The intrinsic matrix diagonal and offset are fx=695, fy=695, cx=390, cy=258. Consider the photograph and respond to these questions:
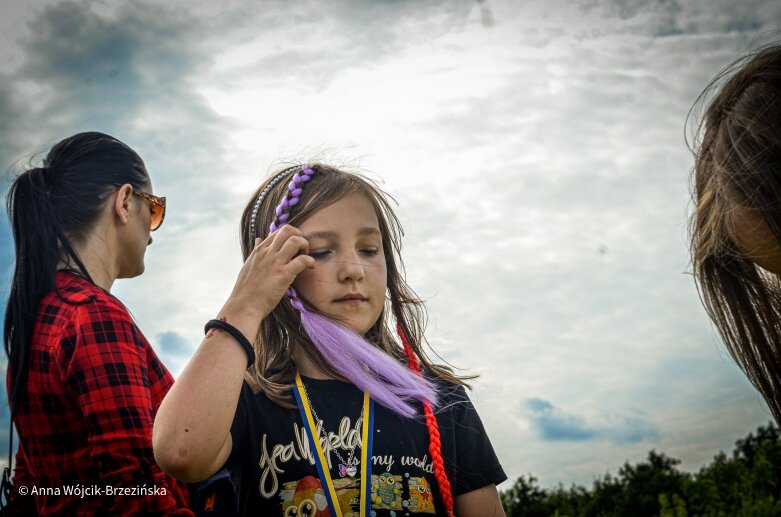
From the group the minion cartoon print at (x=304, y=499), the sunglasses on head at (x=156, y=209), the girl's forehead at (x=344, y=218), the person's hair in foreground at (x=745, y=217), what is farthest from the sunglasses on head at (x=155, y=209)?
the person's hair in foreground at (x=745, y=217)

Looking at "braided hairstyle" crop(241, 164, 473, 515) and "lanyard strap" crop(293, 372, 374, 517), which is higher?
"braided hairstyle" crop(241, 164, 473, 515)

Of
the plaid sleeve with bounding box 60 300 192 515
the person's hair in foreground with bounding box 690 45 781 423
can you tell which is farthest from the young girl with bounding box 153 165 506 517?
the person's hair in foreground with bounding box 690 45 781 423

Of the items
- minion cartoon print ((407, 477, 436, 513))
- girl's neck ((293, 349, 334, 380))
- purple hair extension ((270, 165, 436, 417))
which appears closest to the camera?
minion cartoon print ((407, 477, 436, 513))

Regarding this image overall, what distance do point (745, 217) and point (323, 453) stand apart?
2.05 metres

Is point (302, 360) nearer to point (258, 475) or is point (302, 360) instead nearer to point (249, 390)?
point (249, 390)

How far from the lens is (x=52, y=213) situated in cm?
351

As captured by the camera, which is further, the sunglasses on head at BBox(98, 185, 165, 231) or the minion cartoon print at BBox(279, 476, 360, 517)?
the sunglasses on head at BBox(98, 185, 165, 231)

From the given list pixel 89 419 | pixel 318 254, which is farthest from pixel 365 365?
pixel 89 419

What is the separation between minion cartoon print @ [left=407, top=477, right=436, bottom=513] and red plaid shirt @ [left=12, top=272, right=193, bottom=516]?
36.2 inches

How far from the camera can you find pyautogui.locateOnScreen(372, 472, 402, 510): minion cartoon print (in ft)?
9.32

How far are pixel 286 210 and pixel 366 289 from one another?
0.57m

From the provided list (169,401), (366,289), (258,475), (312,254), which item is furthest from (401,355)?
(169,401)

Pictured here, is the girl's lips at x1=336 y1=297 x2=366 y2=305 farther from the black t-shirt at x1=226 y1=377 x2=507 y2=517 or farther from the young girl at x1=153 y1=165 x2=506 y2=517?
the black t-shirt at x1=226 y1=377 x2=507 y2=517

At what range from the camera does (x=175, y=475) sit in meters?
2.55
